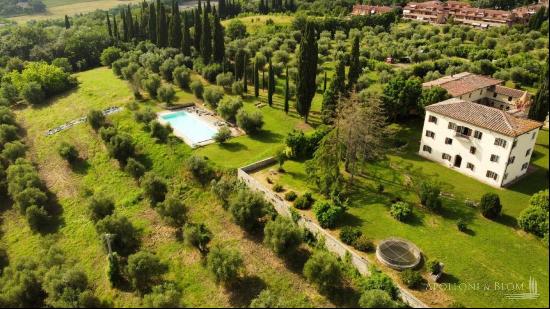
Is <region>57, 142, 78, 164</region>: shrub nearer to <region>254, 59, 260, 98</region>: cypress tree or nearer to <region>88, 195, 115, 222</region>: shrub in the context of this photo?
<region>88, 195, 115, 222</region>: shrub

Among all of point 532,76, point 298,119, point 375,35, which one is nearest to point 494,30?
point 375,35

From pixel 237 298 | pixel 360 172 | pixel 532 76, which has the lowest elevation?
pixel 237 298

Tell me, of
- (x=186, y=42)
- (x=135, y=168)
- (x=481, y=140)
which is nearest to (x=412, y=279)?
(x=481, y=140)

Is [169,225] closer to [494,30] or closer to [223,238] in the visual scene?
[223,238]

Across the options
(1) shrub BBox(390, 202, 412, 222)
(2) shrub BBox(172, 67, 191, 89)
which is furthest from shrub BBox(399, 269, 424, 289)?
(2) shrub BBox(172, 67, 191, 89)

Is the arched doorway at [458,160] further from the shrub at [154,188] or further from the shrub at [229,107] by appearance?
the shrub at [154,188]

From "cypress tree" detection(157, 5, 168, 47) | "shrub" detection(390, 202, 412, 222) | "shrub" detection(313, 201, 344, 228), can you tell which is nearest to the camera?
"shrub" detection(313, 201, 344, 228)
